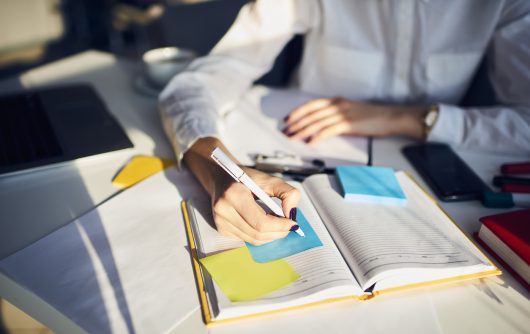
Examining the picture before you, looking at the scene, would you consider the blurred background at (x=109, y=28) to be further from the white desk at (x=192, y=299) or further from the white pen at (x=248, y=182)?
the white pen at (x=248, y=182)

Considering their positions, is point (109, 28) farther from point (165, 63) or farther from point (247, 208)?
point (247, 208)

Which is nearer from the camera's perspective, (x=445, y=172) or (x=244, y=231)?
(x=244, y=231)

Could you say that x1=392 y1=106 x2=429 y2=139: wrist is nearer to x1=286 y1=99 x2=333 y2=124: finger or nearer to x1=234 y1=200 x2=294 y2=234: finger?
x1=286 y1=99 x2=333 y2=124: finger

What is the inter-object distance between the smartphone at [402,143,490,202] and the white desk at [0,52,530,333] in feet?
0.07

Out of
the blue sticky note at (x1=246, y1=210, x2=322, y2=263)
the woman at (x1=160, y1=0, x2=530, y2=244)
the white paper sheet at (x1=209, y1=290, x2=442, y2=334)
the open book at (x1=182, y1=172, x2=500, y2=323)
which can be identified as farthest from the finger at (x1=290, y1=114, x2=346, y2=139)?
the white paper sheet at (x1=209, y1=290, x2=442, y2=334)

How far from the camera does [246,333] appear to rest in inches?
17.2

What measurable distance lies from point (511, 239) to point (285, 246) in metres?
0.32

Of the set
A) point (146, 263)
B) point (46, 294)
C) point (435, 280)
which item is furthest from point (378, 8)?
point (46, 294)

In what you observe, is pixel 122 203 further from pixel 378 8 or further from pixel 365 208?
pixel 378 8

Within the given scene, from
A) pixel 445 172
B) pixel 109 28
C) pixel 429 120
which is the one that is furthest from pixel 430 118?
pixel 109 28

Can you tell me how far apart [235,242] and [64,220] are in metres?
0.27

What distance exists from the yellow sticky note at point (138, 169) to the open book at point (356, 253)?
132 millimetres

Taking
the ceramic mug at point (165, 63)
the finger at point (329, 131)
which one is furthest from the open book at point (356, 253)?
the ceramic mug at point (165, 63)

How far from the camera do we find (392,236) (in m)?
0.56
